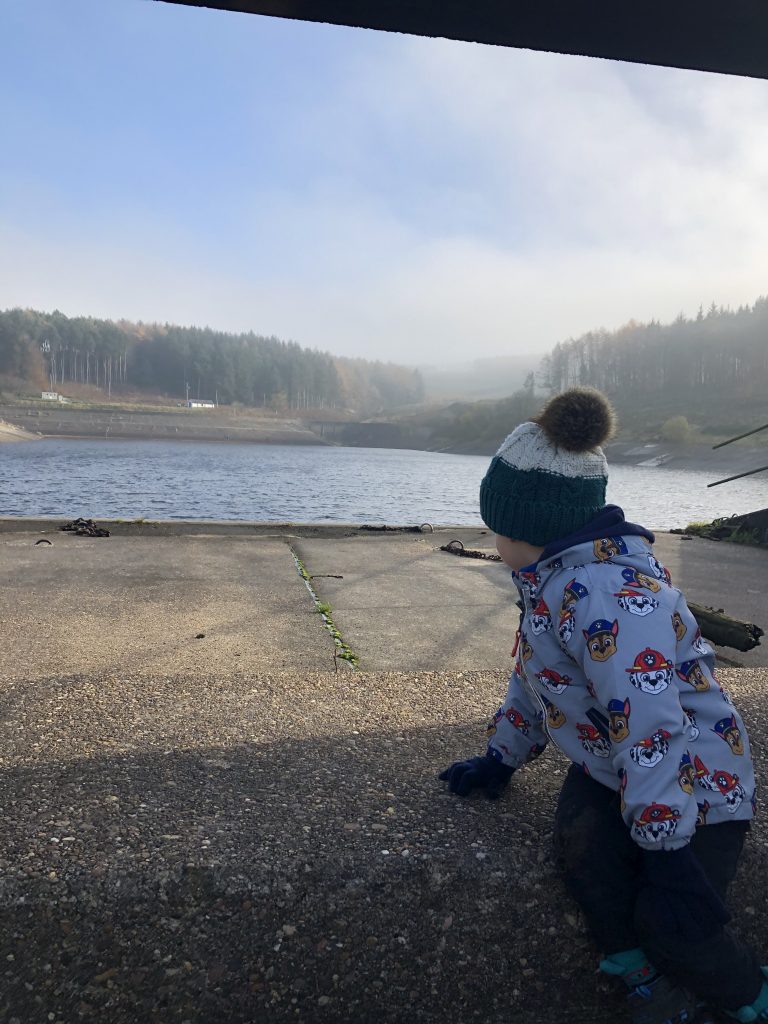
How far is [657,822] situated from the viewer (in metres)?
1.26

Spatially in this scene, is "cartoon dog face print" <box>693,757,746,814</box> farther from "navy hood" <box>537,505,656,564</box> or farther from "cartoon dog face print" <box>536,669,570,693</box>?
"navy hood" <box>537,505,656,564</box>

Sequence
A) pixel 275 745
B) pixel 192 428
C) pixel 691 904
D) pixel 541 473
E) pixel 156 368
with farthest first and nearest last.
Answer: pixel 156 368 → pixel 192 428 → pixel 275 745 → pixel 541 473 → pixel 691 904

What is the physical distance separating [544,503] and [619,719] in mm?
489

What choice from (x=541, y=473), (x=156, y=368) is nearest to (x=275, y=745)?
(x=541, y=473)

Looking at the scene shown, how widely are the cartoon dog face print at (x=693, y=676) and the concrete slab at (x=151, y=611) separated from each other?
1.83m

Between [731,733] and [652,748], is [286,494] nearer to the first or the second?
[731,733]

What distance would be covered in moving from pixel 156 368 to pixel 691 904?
425ft

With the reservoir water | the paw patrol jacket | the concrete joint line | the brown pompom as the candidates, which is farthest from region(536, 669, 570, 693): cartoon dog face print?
the reservoir water

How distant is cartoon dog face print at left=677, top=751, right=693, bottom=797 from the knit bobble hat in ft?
1.65

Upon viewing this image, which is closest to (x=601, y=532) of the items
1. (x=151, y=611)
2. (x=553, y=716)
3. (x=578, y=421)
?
(x=578, y=421)

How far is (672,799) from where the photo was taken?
4.18ft

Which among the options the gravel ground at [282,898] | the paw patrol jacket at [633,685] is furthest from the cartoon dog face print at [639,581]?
the gravel ground at [282,898]

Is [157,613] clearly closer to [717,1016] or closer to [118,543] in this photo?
[118,543]

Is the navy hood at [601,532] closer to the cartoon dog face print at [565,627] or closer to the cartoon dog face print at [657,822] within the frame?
the cartoon dog face print at [565,627]
